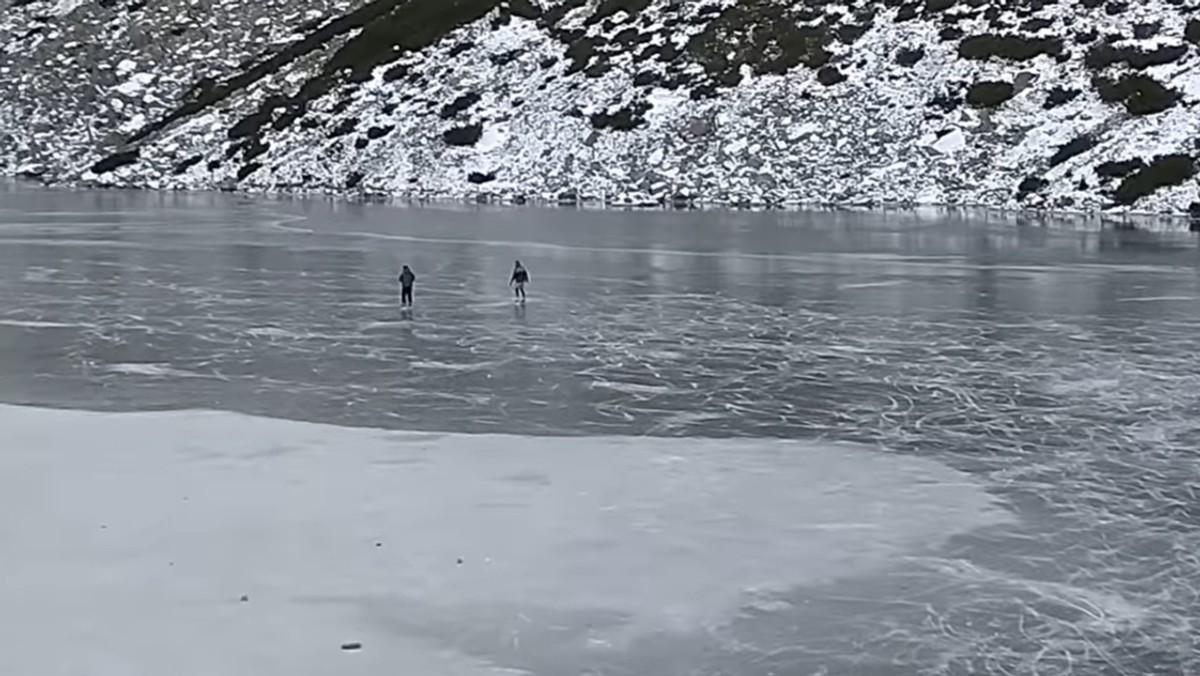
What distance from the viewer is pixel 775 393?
1527 centimetres

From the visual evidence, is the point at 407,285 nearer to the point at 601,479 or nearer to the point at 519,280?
the point at 519,280

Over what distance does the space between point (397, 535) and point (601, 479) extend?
7.22 feet

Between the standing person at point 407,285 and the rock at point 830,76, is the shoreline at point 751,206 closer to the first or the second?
the rock at point 830,76

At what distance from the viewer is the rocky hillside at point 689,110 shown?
53.9m

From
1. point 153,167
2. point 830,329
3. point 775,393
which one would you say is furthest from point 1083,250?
point 153,167

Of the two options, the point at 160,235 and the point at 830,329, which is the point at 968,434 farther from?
the point at 160,235

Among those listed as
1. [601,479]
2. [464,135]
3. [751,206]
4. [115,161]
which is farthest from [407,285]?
[115,161]

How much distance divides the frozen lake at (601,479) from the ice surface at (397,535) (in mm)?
36

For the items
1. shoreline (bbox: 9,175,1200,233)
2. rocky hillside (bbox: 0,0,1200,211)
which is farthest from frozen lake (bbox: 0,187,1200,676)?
rocky hillside (bbox: 0,0,1200,211)

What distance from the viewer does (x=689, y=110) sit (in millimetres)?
61375

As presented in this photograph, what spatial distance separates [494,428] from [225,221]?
32.2 metres

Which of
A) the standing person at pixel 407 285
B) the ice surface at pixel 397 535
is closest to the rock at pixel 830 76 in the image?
the standing person at pixel 407 285

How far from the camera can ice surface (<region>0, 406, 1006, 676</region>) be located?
25.6 ft

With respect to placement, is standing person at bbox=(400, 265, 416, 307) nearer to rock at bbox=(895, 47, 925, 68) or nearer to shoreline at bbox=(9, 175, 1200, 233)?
shoreline at bbox=(9, 175, 1200, 233)
